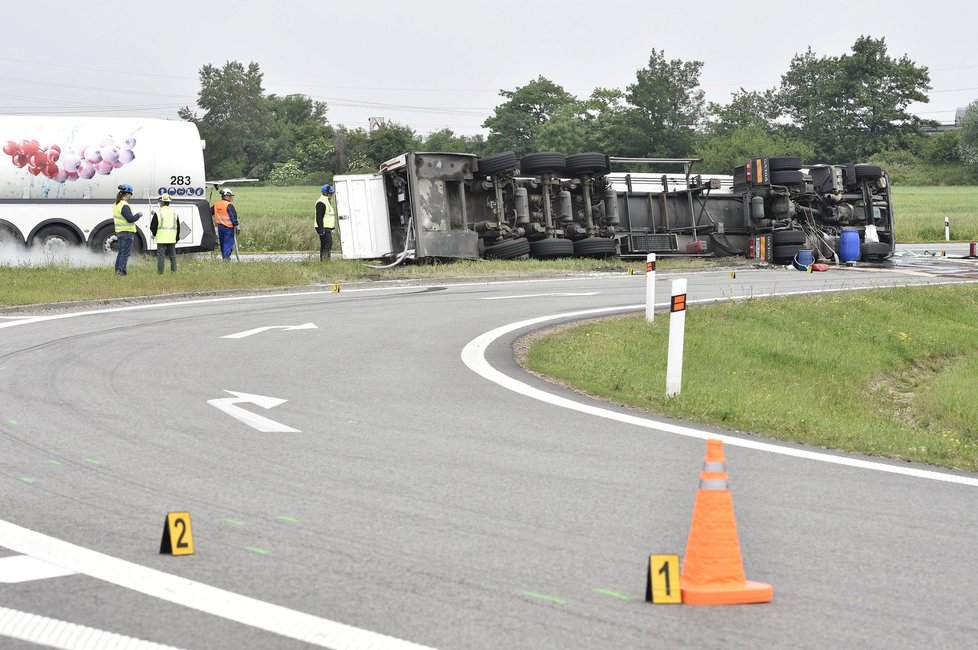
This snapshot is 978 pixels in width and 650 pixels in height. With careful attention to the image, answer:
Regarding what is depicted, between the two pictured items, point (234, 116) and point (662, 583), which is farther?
point (234, 116)

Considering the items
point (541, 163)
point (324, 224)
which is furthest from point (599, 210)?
point (324, 224)

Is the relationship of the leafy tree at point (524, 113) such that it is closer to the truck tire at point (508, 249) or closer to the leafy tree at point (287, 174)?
the leafy tree at point (287, 174)

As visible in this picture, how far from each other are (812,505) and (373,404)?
12.6 feet

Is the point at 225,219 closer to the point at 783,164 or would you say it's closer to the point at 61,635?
the point at 783,164

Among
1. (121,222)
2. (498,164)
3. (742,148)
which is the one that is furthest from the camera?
(742,148)

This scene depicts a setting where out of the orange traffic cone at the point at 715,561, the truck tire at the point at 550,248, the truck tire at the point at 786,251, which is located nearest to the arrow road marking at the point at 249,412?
the orange traffic cone at the point at 715,561

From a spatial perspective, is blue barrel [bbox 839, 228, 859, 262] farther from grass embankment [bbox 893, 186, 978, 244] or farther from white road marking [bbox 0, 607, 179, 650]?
white road marking [bbox 0, 607, 179, 650]

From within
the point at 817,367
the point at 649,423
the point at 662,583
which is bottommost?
the point at 817,367

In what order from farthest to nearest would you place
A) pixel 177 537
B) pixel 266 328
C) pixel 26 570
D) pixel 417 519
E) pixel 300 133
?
1. pixel 300 133
2. pixel 266 328
3. pixel 417 519
4. pixel 177 537
5. pixel 26 570

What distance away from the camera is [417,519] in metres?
5.59

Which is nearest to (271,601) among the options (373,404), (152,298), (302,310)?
(373,404)

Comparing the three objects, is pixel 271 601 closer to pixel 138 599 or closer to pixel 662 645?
pixel 138 599

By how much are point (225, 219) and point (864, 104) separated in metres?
96.5

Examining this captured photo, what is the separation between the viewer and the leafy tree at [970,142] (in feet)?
347
